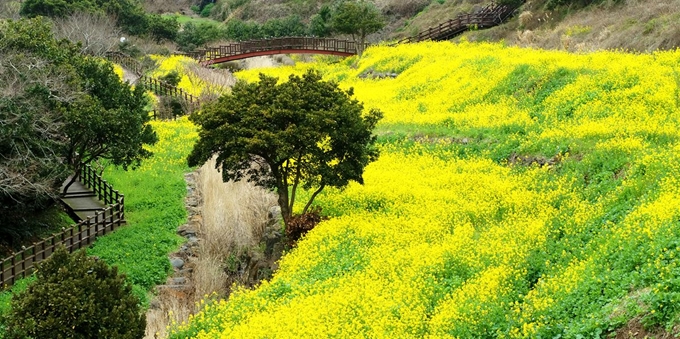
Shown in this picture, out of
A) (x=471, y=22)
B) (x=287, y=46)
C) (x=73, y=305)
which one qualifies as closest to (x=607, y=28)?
(x=471, y=22)

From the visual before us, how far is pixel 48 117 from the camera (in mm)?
18312

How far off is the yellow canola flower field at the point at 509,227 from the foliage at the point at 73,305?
1.55 m

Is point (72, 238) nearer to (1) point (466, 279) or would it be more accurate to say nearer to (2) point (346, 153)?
(2) point (346, 153)

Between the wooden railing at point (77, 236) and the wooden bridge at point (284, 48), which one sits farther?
the wooden bridge at point (284, 48)

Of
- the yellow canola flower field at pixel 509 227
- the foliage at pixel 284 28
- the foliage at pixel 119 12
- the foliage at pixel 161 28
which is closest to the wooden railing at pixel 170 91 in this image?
the foliage at pixel 119 12

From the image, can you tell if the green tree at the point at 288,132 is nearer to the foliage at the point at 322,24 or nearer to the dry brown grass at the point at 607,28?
the dry brown grass at the point at 607,28

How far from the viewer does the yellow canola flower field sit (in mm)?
10688

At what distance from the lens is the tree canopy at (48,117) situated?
17281mm

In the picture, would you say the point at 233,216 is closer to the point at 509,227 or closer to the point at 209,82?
the point at 509,227

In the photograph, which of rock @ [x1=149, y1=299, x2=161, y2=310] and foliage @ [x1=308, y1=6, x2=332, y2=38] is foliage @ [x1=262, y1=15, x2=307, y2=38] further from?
rock @ [x1=149, y1=299, x2=161, y2=310]

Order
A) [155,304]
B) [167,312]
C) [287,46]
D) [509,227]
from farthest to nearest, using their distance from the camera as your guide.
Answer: [287,46], [155,304], [167,312], [509,227]

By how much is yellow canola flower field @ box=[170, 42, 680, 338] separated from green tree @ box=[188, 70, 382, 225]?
150 cm

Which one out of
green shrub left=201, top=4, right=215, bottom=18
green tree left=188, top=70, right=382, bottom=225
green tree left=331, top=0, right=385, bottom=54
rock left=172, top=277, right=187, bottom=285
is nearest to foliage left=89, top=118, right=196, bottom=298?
rock left=172, top=277, right=187, bottom=285

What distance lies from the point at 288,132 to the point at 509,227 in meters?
5.77
